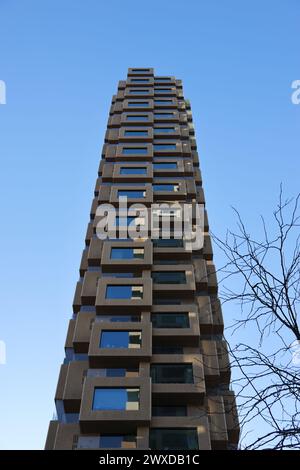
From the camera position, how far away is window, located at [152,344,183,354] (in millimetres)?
21766

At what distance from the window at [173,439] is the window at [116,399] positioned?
118cm

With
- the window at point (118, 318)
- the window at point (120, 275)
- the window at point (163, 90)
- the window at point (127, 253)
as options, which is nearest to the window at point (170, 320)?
the window at point (118, 318)

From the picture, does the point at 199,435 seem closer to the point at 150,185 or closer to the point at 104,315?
the point at 104,315

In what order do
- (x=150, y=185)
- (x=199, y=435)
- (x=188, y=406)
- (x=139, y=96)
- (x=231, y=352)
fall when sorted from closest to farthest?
(x=231, y=352)
(x=199, y=435)
(x=188, y=406)
(x=150, y=185)
(x=139, y=96)

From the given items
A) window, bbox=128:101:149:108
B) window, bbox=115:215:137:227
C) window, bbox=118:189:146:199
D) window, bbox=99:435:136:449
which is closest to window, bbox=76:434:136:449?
window, bbox=99:435:136:449

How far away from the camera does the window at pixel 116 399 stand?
18531 mm

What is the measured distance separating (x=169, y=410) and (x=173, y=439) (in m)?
1.69

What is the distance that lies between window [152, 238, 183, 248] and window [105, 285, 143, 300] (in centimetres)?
404

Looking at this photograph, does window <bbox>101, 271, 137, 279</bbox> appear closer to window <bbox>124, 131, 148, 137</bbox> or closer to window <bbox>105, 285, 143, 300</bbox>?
window <bbox>105, 285, 143, 300</bbox>

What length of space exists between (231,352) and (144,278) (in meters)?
18.3

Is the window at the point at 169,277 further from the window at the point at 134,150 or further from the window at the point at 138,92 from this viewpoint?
the window at the point at 138,92
